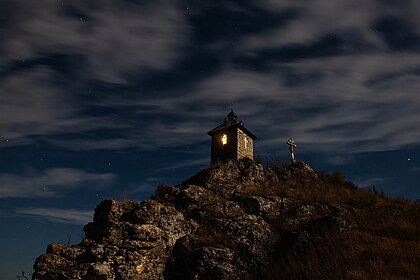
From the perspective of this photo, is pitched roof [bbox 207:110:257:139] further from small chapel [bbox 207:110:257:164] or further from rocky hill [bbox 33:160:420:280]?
rocky hill [bbox 33:160:420:280]

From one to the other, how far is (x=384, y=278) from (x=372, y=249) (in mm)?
3160

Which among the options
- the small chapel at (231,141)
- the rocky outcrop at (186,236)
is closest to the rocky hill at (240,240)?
the rocky outcrop at (186,236)

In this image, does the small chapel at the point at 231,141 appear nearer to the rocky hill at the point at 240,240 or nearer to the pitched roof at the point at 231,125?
the pitched roof at the point at 231,125

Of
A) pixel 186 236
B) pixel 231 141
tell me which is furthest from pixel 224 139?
pixel 186 236

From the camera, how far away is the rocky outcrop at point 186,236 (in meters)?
13.3

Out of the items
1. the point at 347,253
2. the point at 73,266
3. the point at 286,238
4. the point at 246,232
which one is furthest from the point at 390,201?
the point at 73,266

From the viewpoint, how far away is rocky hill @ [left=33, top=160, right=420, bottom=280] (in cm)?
1146

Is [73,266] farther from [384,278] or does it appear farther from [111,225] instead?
[384,278]

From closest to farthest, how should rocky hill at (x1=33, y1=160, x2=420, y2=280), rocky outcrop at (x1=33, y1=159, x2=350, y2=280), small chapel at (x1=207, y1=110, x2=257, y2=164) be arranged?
1. rocky hill at (x1=33, y1=160, x2=420, y2=280)
2. rocky outcrop at (x1=33, y1=159, x2=350, y2=280)
3. small chapel at (x1=207, y1=110, x2=257, y2=164)

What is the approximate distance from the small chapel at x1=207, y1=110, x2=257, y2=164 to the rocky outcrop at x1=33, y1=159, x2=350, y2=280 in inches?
402

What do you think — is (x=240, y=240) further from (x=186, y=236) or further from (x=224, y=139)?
(x=224, y=139)

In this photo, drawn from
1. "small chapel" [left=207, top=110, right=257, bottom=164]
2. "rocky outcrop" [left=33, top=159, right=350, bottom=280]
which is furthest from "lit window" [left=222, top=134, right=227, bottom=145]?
"rocky outcrop" [left=33, top=159, right=350, bottom=280]

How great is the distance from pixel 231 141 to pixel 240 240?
18.0 m

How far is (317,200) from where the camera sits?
2341 cm
